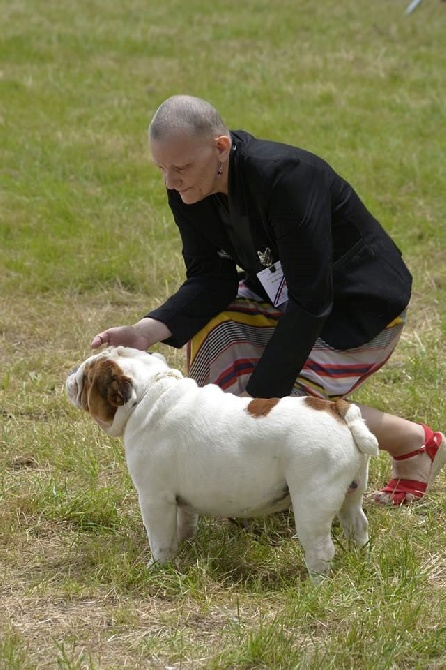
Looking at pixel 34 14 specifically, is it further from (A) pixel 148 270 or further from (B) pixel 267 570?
(B) pixel 267 570

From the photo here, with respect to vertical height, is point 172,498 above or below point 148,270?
above

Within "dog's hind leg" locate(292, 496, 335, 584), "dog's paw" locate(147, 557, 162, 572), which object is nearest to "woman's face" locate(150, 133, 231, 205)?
"dog's hind leg" locate(292, 496, 335, 584)

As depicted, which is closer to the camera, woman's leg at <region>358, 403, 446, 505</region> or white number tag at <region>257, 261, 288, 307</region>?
white number tag at <region>257, 261, 288, 307</region>

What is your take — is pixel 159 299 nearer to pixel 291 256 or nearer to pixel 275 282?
pixel 275 282

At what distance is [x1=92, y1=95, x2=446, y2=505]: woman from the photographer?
385 cm

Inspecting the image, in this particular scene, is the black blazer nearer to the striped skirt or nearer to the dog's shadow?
the striped skirt

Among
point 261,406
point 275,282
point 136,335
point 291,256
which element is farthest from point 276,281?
point 261,406

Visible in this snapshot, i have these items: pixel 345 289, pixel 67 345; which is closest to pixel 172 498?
pixel 345 289

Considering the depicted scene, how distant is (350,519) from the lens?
3.83 meters

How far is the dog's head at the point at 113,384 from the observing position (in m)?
3.62

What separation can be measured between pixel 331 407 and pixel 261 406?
0.22 meters

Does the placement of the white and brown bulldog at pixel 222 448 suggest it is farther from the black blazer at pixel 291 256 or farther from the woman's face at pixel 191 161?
the woman's face at pixel 191 161

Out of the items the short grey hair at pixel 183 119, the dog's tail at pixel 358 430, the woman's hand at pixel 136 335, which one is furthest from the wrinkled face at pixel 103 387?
the short grey hair at pixel 183 119

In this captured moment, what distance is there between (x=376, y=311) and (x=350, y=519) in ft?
2.71
